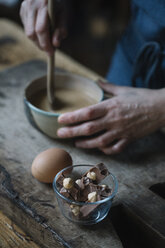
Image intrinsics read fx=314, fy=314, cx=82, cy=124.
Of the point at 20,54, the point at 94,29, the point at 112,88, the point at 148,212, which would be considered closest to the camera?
the point at 148,212

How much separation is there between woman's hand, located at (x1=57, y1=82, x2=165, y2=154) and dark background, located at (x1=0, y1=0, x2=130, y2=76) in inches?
80.8

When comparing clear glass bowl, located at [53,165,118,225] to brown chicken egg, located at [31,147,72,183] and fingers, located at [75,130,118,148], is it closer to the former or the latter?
brown chicken egg, located at [31,147,72,183]

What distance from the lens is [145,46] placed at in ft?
3.79

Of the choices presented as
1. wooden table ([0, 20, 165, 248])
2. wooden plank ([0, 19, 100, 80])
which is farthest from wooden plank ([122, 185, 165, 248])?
wooden plank ([0, 19, 100, 80])

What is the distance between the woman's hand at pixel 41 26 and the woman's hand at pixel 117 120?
27cm

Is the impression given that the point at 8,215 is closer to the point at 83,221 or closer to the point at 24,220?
the point at 24,220

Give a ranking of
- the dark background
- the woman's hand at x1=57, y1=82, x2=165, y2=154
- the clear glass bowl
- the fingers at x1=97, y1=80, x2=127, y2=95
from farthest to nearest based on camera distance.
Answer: the dark background
the fingers at x1=97, y1=80, x2=127, y2=95
the woman's hand at x1=57, y1=82, x2=165, y2=154
the clear glass bowl

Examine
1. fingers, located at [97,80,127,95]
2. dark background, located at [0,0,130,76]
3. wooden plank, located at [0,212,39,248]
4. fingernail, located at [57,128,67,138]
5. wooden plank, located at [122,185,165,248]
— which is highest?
fingers, located at [97,80,127,95]

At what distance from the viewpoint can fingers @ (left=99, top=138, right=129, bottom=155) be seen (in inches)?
38.4

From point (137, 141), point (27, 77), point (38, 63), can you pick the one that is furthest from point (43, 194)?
point (38, 63)

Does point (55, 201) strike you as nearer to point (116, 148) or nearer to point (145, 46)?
point (116, 148)

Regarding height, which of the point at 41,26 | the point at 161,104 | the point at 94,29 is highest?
the point at 41,26

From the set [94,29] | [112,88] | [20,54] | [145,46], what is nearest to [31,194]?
[112,88]

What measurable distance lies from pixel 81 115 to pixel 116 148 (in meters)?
0.16
